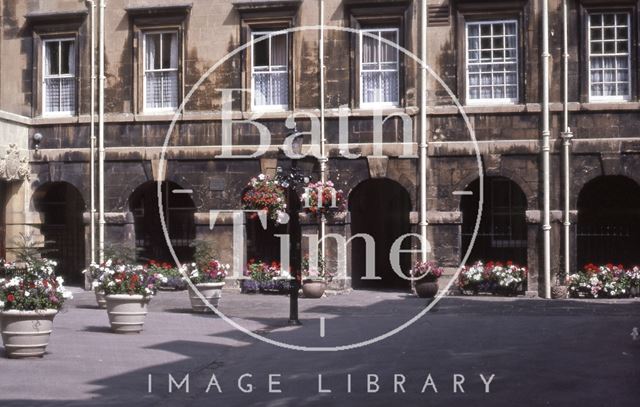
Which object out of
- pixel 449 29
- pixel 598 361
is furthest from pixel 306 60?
pixel 598 361

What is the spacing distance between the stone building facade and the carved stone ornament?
330 millimetres

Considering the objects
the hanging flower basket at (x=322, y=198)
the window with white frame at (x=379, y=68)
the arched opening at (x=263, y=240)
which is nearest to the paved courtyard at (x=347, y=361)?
the hanging flower basket at (x=322, y=198)

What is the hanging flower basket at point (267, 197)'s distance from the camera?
79.4ft

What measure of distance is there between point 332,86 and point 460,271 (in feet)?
17.6

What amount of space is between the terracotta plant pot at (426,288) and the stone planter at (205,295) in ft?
16.6

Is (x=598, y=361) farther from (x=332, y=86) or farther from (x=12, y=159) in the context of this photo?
(x=12, y=159)

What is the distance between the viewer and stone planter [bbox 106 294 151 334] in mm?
16688

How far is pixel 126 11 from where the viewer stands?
26.1 meters

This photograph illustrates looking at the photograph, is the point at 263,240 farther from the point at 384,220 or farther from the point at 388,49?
the point at 388,49

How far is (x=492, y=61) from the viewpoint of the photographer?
967 inches

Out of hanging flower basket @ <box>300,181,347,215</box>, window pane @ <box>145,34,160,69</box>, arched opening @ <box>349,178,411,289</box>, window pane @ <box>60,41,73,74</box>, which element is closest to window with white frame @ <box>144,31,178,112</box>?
window pane @ <box>145,34,160,69</box>

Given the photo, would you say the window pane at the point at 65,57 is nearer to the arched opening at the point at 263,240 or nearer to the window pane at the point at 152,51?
the window pane at the point at 152,51

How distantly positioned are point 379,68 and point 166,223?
284 inches

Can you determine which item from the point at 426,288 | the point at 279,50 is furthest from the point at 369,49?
the point at 426,288
